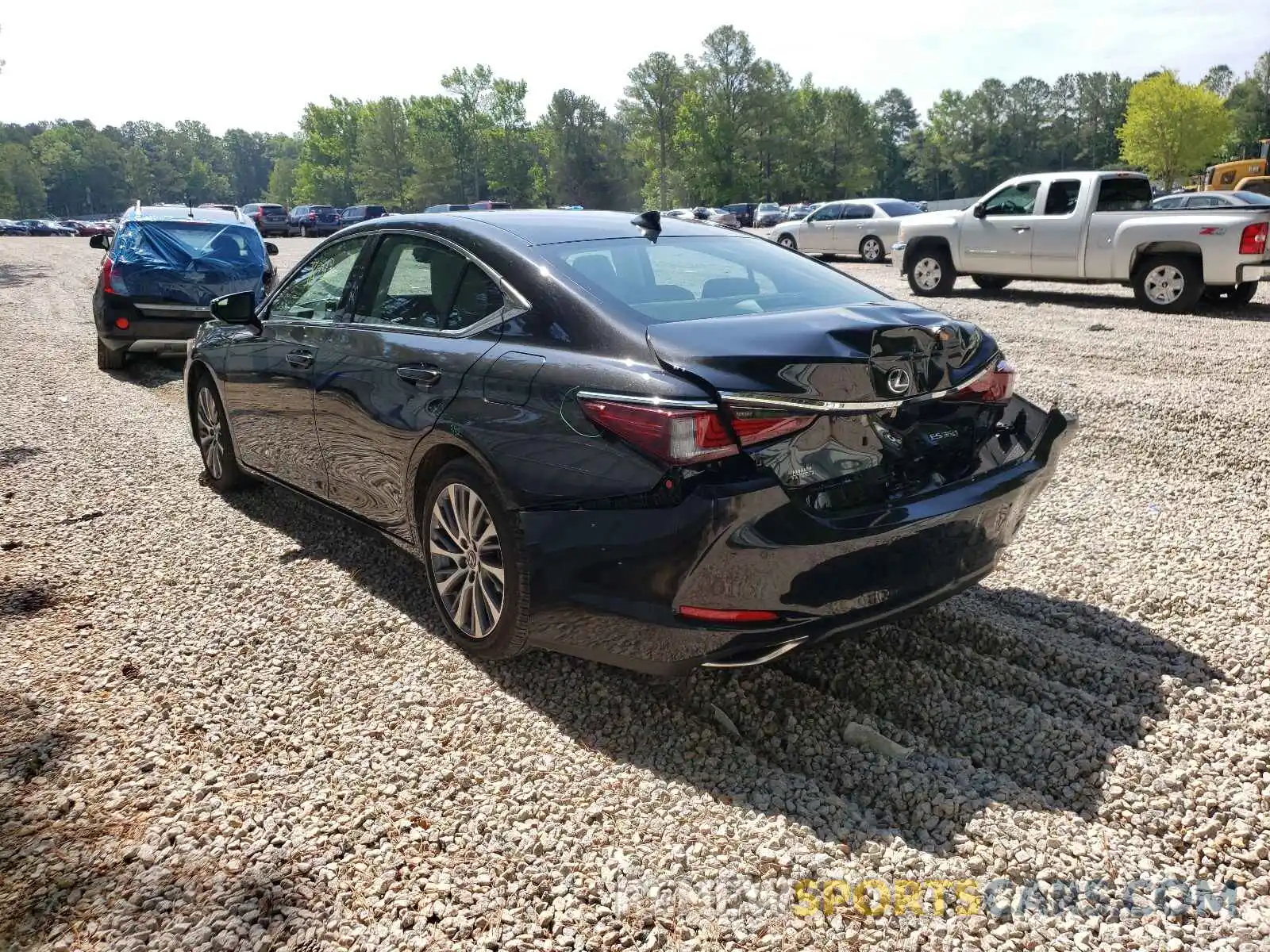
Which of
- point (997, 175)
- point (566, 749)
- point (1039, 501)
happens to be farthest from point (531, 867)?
point (997, 175)

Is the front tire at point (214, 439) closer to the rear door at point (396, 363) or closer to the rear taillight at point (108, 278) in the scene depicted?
the rear door at point (396, 363)

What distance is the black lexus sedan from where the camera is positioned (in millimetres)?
2674

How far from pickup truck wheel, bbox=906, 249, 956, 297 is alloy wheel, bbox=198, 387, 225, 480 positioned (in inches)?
450

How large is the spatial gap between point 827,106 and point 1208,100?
32760 millimetres

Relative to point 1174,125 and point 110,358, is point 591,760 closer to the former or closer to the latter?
point 110,358

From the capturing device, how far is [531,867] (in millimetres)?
2504

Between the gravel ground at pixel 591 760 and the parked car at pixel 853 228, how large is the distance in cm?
1767

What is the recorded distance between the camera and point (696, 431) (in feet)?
8.63

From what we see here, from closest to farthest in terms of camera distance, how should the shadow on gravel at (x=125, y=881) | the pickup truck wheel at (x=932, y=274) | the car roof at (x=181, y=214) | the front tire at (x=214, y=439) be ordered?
the shadow on gravel at (x=125, y=881) → the front tire at (x=214, y=439) → the car roof at (x=181, y=214) → the pickup truck wheel at (x=932, y=274)

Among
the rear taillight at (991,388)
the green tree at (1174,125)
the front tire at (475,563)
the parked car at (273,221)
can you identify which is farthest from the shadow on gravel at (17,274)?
the green tree at (1174,125)

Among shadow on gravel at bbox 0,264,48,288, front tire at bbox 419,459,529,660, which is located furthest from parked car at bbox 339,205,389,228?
front tire at bbox 419,459,529,660

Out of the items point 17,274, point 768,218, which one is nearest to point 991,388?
point 17,274

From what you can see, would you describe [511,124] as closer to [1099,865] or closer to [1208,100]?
[1208,100]

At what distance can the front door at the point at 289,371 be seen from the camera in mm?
4371
